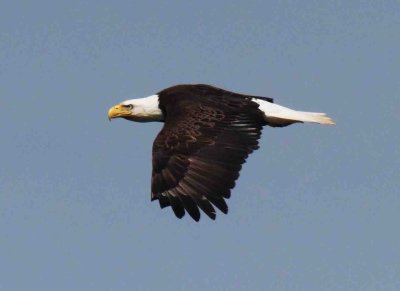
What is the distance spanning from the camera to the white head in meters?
22.5

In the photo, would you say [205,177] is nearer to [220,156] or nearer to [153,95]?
[220,156]

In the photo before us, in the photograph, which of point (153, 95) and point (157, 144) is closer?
point (157, 144)

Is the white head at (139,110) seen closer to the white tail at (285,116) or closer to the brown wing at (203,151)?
the brown wing at (203,151)

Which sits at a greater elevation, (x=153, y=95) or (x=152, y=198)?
(x=153, y=95)

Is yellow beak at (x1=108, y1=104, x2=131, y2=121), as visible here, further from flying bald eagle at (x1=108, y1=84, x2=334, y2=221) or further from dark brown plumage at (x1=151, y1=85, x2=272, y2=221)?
dark brown plumage at (x1=151, y1=85, x2=272, y2=221)

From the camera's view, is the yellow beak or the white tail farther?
the yellow beak

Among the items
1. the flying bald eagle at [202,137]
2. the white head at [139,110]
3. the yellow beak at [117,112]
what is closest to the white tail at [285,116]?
the flying bald eagle at [202,137]

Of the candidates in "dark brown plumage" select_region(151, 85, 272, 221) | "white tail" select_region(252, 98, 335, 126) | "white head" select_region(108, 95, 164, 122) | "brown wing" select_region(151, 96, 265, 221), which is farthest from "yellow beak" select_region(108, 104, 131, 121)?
"white tail" select_region(252, 98, 335, 126)

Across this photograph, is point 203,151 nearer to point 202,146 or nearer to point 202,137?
point 202,146

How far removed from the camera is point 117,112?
2305cm

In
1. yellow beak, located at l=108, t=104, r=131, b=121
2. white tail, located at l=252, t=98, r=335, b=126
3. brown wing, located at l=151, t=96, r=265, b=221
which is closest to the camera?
brown wing, located at l=151, t=96, r=265, b=221

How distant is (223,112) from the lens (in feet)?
70.3

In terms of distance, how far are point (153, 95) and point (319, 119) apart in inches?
93.7

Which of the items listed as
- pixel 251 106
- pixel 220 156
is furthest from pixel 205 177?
pixel 251 106
